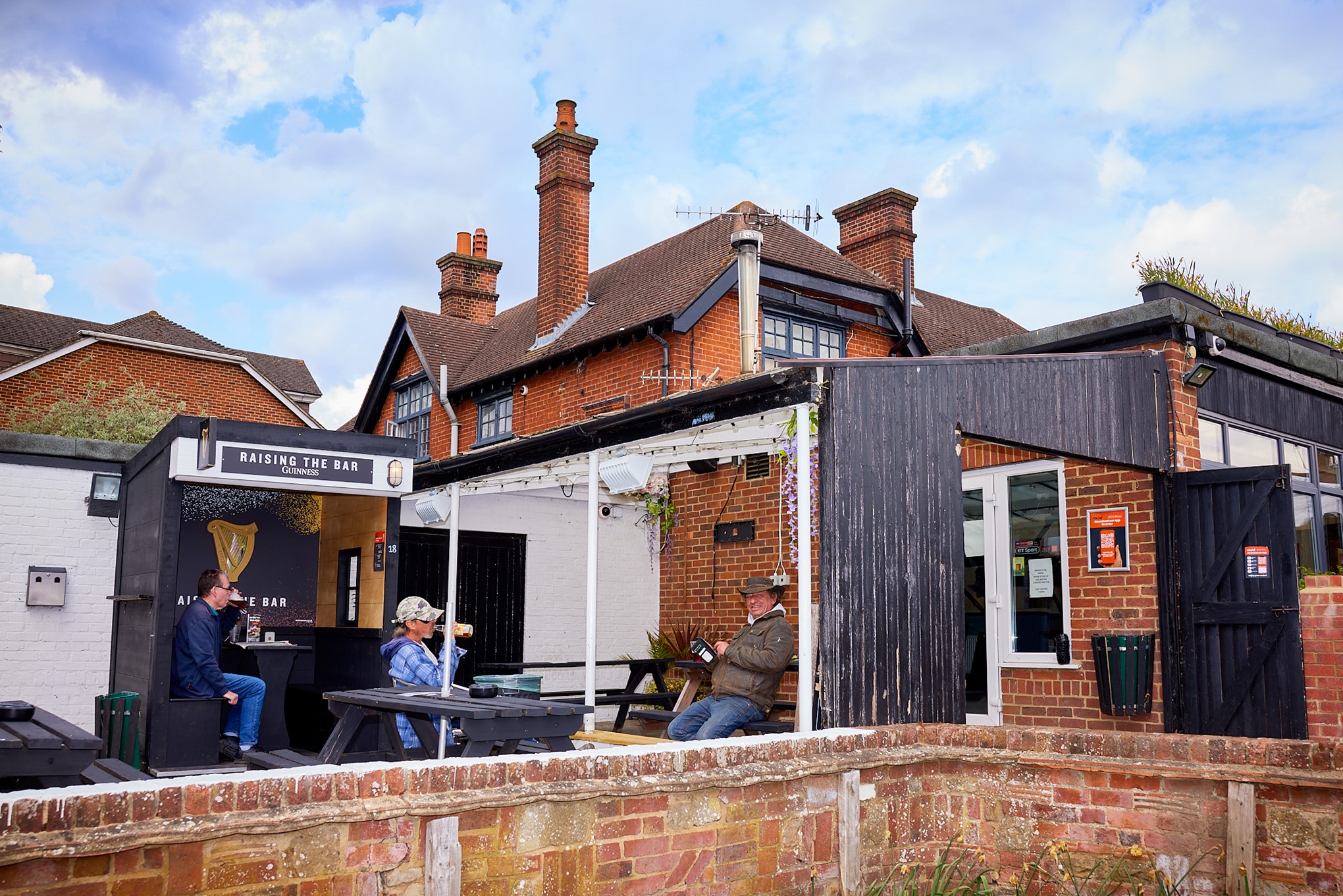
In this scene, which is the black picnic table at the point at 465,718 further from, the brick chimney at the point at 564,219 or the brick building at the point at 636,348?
the brick chimney at the point at 564,219

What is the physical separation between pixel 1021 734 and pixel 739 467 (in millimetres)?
6548

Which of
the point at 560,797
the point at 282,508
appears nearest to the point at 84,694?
the point at 282,508

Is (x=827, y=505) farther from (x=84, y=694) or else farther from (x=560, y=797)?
(x=84, y=694)

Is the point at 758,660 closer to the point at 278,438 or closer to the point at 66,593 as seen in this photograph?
the point at 278,438

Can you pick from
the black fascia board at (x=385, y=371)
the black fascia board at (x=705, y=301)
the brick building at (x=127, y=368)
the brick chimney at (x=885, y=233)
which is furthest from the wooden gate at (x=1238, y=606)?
the brick building at (x=127, y=368)

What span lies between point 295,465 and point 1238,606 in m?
6.61

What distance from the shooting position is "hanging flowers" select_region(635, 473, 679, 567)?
1250cm

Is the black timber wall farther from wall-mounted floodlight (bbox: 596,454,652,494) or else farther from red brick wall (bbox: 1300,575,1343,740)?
red brick wall (bbox: 1300,575,1343,740)

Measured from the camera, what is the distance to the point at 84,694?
8.69m

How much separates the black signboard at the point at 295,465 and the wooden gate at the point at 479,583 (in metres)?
3.10

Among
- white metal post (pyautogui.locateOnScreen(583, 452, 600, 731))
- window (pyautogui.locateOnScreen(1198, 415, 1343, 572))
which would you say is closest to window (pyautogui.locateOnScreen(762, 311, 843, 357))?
window (pyautogui.locateOnScreen(1198, 415, 1343, 572))

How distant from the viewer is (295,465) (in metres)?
7.91

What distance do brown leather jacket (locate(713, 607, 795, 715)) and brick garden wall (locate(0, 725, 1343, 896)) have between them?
178 cm

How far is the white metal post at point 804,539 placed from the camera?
570 cm
